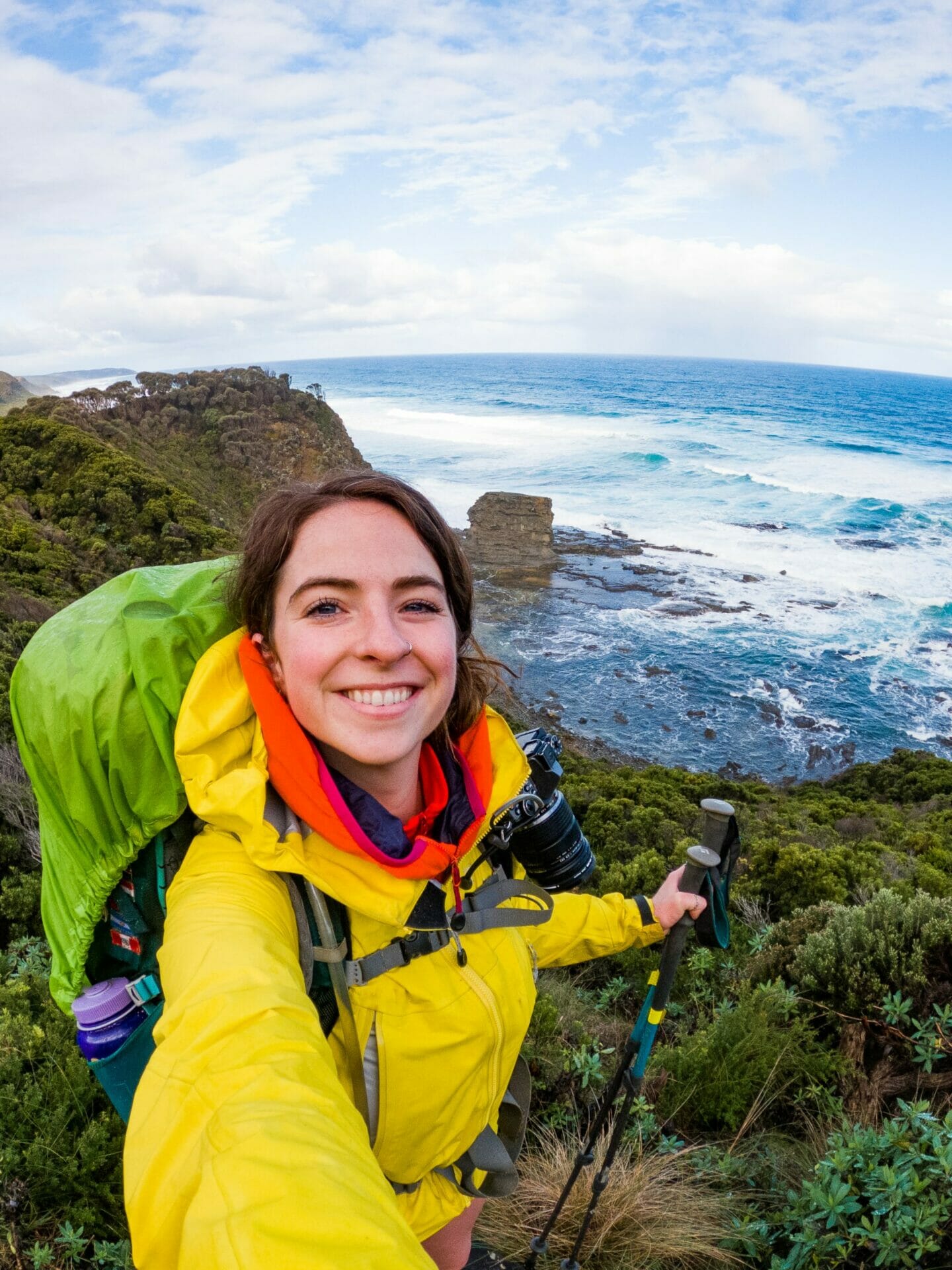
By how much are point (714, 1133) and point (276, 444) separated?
26042 millimetres

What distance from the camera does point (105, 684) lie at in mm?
1402

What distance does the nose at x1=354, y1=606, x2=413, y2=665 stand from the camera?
1.47 m

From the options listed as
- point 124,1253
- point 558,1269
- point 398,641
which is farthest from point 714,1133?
point 398,641

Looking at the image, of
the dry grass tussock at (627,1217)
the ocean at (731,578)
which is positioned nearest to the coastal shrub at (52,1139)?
the dry grass tussock at (627,1217)

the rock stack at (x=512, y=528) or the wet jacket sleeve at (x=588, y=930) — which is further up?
the rock stack at (x=512, y=528)

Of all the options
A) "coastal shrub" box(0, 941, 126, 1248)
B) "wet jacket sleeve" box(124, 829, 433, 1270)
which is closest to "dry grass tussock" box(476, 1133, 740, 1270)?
"coastal shrub" box(0, 941, 126, 1248)

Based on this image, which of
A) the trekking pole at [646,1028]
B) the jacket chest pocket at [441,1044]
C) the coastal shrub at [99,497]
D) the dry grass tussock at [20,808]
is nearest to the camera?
the jacket chest pocket at [441,1044]

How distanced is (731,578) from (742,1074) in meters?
27.0

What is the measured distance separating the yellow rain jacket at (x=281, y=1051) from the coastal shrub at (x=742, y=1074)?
151cm

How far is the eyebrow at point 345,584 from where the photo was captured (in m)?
1.53

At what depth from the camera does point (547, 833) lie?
1.95 metres

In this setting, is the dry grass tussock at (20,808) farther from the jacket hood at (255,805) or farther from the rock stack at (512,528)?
the rock stack at (512,528)

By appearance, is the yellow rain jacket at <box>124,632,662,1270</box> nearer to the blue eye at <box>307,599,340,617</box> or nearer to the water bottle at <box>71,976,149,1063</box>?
the blue eye at <box>307,599,340,617</box>

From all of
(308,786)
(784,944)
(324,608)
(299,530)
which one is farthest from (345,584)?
(784,944)
